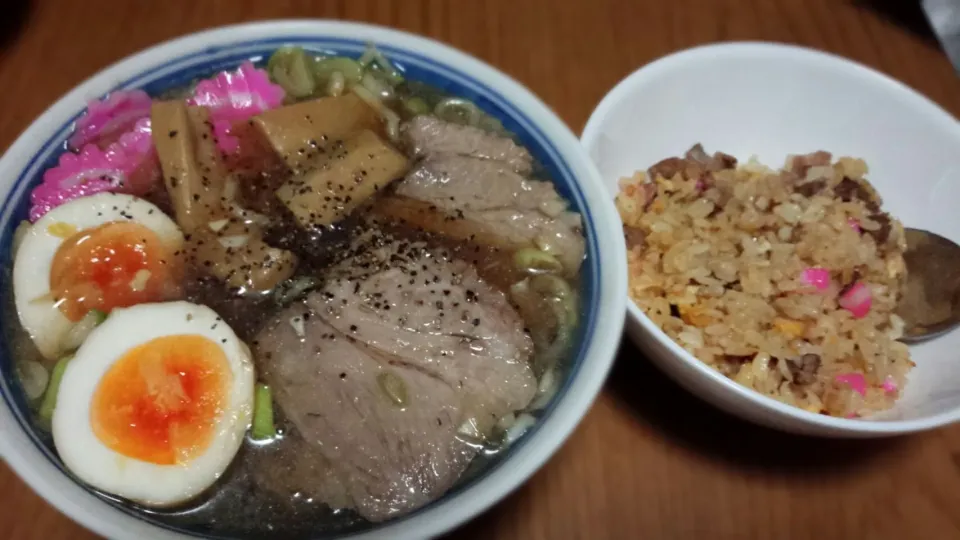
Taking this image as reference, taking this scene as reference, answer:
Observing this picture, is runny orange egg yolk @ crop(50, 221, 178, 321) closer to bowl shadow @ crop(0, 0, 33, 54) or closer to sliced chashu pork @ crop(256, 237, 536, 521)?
sliced chashu pork @ crop(256, 237, 536, 521)

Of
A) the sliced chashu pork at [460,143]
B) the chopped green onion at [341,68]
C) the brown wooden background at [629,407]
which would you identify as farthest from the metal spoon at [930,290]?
the chopped green onion at [341,68]

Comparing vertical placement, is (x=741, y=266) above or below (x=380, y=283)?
below

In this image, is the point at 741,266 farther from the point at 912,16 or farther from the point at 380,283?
the point at 912,16

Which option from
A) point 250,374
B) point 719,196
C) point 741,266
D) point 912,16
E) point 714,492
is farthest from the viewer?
point 912,16

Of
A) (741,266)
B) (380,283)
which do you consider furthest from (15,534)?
(741,266)

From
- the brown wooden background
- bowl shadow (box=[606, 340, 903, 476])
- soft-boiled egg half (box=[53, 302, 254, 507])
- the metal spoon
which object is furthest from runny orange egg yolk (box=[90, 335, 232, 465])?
the metal spoon

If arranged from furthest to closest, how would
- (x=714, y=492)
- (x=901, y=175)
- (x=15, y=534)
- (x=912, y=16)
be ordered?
(x=912, y=16) < (x=901, y=175) < (x=714, y=492) < (x=15, y=534)

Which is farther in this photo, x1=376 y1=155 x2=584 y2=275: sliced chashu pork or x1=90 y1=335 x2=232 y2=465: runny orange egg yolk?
x1=376 y1=155 x2=584 y2=275: sliced chashu pork
